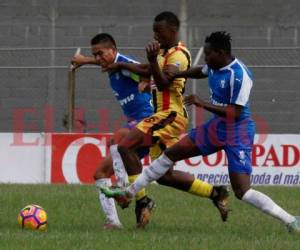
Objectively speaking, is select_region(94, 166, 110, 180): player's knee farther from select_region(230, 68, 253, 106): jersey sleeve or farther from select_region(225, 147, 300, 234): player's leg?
select_region(230, 68, 253, 106): jersey sleeve

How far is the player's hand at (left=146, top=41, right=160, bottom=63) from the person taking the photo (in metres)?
9.32

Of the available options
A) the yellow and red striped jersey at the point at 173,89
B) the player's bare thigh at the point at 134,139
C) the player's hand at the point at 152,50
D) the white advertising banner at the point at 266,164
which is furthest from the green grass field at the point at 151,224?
the white advertising banner at the point at 266,164

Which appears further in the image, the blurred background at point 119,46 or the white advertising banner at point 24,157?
the blurred background at point 119,46

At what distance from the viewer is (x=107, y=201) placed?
9875mm

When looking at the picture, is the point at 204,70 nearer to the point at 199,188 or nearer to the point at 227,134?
the point at 227,134

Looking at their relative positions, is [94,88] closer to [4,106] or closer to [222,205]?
[4,106]

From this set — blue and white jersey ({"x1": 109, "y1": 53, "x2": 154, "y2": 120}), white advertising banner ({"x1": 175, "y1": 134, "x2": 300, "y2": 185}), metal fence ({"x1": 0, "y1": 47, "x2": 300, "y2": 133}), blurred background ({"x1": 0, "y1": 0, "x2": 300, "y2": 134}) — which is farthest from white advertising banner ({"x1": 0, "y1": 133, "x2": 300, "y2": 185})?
blue and white jersey ({"x1": 109, "y1": 53, "x2": 154, "y2": 120})

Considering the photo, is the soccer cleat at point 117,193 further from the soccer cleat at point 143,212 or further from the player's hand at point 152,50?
the player's hand at point 152,50

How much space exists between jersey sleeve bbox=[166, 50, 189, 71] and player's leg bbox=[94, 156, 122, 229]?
4.11ft

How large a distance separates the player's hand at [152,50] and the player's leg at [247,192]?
3.70 feet

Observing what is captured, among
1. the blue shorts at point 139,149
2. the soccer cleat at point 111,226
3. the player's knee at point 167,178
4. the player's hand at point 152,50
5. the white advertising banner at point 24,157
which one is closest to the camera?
the player's hand at point 152,50

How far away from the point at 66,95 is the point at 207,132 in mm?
11056

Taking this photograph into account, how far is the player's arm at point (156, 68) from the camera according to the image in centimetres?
935

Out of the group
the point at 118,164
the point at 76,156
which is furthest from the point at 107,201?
the point at 76,156
